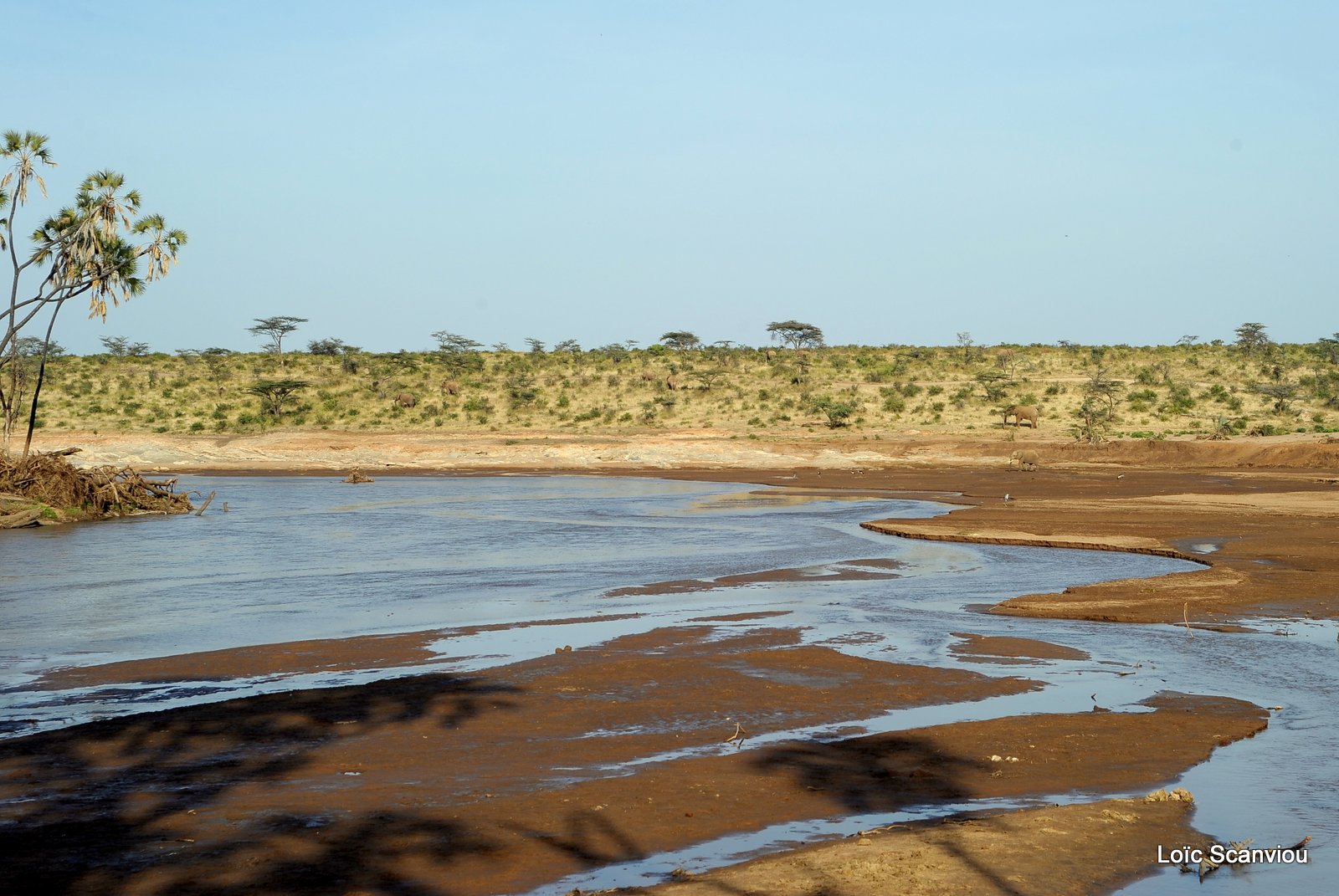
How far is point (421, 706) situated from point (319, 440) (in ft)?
152

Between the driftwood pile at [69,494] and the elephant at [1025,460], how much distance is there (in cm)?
2632

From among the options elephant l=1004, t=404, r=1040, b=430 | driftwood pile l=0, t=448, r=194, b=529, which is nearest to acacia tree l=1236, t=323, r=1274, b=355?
elephant l=1004, t=404, r=1040, b=430

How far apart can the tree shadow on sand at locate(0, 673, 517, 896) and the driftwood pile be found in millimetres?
21182

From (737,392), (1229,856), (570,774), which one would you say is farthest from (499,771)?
(737,392)

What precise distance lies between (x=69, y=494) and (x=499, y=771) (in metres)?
25.0

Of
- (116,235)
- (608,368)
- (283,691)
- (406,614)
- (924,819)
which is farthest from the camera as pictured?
(608,368)

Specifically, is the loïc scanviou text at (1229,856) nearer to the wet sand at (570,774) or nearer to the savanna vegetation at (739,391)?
the wet sand at (570,774)

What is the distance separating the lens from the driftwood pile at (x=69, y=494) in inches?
1079

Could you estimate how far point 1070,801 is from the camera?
7004 millimetres

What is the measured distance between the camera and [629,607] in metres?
15.0

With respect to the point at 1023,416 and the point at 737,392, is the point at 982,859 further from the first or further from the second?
the point at 737,392

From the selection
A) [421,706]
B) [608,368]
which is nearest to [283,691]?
[421,706]

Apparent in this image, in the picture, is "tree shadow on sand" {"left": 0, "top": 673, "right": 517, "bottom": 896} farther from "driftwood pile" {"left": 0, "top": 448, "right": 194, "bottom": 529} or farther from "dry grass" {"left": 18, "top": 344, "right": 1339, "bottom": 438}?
"dry grass" {"left": 18, "top": 344, "right": 1339, "bottom": 438}

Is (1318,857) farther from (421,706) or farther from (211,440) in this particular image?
(211,440)
